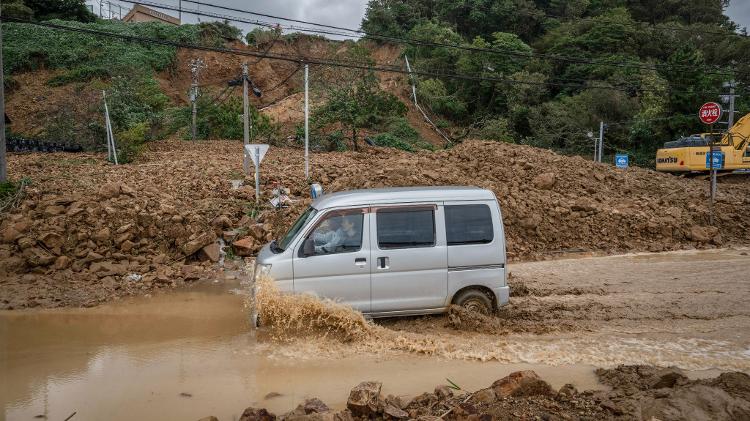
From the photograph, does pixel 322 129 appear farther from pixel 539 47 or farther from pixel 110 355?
pixel 539 47

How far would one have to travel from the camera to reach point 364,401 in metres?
5.09

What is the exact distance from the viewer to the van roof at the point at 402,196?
7.64m

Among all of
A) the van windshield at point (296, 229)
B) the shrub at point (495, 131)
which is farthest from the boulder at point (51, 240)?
the shrub at point (495, 131)

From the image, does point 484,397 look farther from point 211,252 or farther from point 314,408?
point 211,252

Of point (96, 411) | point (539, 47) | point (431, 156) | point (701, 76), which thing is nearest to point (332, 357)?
point (96, 411)

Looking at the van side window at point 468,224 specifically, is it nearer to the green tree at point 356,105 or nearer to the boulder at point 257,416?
the boulder at point 257,416

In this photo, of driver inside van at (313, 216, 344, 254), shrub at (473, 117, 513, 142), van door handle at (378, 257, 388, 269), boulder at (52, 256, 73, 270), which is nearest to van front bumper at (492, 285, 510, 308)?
van door handle at (378, 257, 388, 269)

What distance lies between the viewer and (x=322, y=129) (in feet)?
97.5

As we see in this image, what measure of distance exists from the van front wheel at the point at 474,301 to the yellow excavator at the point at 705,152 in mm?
20208

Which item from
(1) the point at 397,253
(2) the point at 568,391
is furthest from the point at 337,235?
(2) the point at 568,391

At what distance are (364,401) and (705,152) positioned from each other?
24.8m

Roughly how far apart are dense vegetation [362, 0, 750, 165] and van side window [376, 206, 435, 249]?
20.9 m

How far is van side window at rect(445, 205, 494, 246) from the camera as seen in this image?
25.5ft

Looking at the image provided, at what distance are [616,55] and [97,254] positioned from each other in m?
38.4
